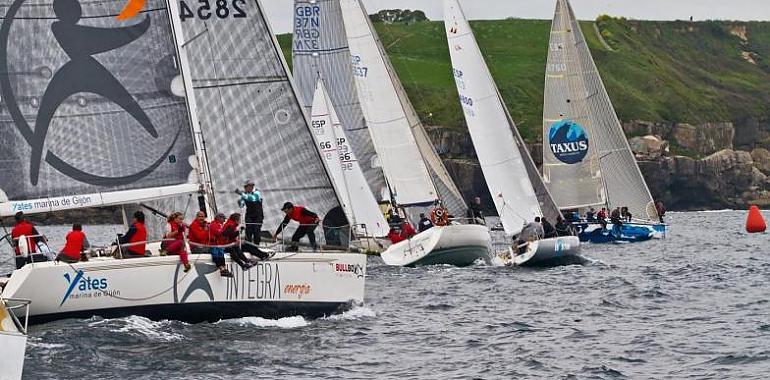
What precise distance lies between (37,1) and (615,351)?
9.04m

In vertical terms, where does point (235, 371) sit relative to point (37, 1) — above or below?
below

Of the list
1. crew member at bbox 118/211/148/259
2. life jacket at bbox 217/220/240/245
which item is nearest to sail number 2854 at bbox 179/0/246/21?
crew member at bbox 118/211/148/259

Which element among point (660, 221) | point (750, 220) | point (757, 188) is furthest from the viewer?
point (757, 188)

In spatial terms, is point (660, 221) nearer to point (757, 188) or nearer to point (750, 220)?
point (750, 220)

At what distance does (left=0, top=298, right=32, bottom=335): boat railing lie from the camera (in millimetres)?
14663

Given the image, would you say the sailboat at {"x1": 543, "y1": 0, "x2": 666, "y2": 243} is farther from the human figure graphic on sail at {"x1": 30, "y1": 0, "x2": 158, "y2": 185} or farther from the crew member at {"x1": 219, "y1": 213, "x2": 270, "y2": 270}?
the crew member at {"x1": 219, "y1": 213, "x2": 270, "y2": 270}

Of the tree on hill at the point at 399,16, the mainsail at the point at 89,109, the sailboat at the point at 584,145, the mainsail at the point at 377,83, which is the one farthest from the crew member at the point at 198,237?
the tree on hill at the point at 399,16

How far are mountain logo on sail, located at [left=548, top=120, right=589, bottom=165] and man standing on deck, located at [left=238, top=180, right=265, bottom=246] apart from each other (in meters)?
33.4

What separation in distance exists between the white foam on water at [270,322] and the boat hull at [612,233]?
96.3ft

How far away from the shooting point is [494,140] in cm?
4069

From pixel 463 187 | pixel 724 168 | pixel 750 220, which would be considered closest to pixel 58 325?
pixel 750 220

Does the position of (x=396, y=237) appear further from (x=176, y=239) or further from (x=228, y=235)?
(x=176, y=239)

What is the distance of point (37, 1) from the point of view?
20828 mm

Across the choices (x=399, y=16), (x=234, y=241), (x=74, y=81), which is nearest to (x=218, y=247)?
(x=234, y=241)
